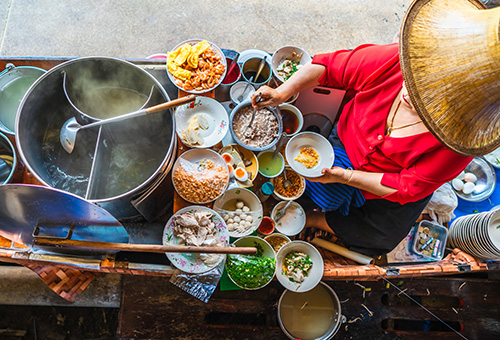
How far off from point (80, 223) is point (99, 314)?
2040mm

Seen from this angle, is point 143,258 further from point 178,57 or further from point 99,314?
point 178,57

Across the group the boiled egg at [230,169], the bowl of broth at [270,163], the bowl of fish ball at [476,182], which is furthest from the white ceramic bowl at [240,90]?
the bowl of fish ball at [476,182]

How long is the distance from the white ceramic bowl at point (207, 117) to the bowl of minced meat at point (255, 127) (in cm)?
8

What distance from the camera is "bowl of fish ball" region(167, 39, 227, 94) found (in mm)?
2465

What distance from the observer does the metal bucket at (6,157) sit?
2289mm

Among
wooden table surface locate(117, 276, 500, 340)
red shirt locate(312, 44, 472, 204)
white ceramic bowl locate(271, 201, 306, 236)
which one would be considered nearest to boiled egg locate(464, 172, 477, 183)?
wooden table surface locate(117, 276, 500, 340)

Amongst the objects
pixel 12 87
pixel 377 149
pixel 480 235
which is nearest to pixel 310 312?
pixel 480 235

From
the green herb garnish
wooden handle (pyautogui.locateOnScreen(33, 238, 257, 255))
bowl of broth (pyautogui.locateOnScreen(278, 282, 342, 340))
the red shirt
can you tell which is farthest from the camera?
bowl of broth (pyautogui.locateOnScreen(278, 282, 342, 340))

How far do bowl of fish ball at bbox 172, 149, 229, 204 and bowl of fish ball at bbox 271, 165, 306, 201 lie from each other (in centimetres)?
53

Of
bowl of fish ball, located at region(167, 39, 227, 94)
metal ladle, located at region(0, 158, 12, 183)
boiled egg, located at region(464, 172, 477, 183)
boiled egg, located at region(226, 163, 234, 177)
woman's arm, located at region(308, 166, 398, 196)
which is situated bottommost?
boiled egg, located at region(464, 172, 477, 183)

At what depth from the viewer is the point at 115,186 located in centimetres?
225

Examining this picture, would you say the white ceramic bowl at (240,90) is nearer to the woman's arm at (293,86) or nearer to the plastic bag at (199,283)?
the woman's arm at (293,86)

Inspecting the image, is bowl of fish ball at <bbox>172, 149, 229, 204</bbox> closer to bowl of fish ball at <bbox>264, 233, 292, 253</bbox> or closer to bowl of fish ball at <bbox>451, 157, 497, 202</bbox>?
bowl of fish ball at <bbox>264, 233, 292, 253</bbox>

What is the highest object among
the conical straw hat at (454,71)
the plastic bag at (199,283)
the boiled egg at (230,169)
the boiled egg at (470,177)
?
the conical straw hat at (454,71)
